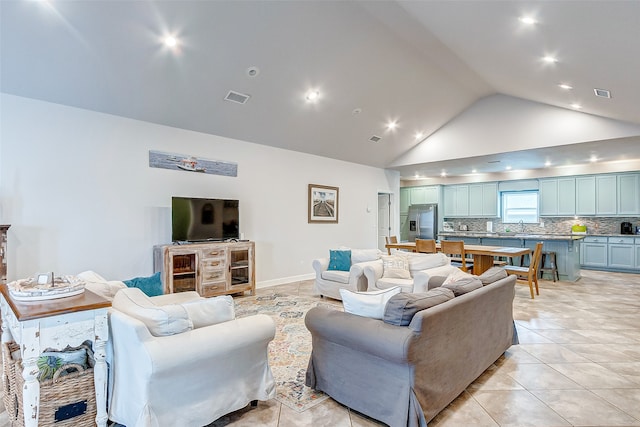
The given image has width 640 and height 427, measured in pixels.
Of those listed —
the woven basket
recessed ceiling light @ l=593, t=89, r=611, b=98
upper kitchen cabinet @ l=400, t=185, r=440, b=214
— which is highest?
recessed ceiling light @ l=593, t=89, r=611, b=98

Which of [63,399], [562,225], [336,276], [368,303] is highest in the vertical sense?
[562,225]

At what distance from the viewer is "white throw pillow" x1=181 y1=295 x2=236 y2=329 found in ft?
7.13

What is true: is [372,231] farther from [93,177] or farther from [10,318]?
[10,318]

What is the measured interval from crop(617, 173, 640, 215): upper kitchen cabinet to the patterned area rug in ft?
26.0

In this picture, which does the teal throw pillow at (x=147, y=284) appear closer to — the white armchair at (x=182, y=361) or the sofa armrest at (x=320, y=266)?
the white armchair at (x=182, y=361)

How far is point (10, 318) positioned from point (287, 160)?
201 inches

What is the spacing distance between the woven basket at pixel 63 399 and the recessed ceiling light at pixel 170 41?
3.27m

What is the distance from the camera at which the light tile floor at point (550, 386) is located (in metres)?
2.21

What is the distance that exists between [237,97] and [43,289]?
365 centimetres

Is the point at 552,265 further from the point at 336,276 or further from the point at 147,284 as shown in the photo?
the point at 147,284

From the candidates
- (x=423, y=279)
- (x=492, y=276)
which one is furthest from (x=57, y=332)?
(x=423, y=279)

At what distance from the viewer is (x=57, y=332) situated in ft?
5.99

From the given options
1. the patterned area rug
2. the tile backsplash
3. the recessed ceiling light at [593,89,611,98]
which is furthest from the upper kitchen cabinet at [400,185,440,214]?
the patterned area rug

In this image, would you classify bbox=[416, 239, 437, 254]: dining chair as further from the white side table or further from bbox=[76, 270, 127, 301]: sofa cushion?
the white side table
